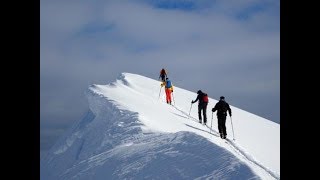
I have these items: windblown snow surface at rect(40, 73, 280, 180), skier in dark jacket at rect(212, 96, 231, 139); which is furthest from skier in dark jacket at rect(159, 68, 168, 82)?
skier in dark jacket at rect(212, 96, 231, 139)

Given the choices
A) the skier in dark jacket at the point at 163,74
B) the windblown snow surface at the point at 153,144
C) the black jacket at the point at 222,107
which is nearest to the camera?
the windblown snow surface at the point at 153,144

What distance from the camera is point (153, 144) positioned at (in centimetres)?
1419

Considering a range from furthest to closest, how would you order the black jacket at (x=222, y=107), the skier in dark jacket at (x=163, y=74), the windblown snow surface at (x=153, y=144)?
the skier in dark jacket at (x=163, y=74), the black jacket at (x=222, y=107), the windblown snow surface at (x=153, y=144)

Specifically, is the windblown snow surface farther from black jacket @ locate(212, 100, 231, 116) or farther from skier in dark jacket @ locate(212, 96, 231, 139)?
black jacket @ locate(212, 100, 231, 116)

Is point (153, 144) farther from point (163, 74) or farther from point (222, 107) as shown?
point (163, 74)

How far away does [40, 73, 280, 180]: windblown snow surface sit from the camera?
40.6 feet

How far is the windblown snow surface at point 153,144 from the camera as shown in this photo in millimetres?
12383

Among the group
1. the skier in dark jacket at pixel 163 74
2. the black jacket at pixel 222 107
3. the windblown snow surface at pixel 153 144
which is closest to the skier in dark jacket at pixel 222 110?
the black jacket at pixel 222 107

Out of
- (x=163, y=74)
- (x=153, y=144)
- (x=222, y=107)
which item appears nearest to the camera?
(x=153, y=144)

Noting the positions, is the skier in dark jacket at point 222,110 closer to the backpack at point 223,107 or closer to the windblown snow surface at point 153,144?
the backpack at point 223,107

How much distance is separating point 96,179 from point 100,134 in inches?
184

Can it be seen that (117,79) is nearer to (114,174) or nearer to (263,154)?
(263,154)

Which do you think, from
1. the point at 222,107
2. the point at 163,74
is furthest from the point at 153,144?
the point at 163,74
